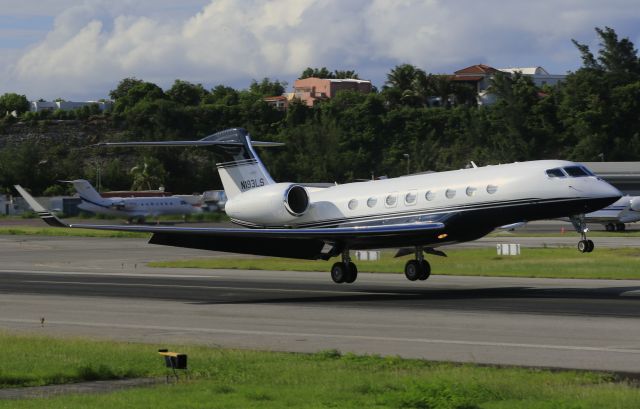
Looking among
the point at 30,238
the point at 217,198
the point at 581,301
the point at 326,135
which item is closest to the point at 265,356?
the point at 581,301

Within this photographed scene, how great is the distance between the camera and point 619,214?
77875 millimetres

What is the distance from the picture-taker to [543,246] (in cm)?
5884

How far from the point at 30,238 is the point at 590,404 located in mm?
65487

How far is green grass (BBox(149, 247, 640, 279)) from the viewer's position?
40875 millimetres

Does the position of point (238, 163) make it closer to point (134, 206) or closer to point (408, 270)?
point (408, 270)

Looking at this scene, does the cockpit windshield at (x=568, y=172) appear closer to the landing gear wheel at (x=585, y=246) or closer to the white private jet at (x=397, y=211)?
the white private jet at (x=397, y=211)

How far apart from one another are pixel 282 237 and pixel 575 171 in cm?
898

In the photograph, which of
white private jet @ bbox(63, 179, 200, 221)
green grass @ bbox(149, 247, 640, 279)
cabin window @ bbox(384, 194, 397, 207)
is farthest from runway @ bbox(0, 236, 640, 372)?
white private jet @ bbox(63, 179, 200, 221)

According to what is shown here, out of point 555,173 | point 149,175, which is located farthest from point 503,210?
point 149,175

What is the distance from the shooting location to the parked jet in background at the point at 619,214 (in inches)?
3029

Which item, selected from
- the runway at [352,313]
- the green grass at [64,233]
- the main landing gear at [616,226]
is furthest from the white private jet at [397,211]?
the main landing gear at [616,226]

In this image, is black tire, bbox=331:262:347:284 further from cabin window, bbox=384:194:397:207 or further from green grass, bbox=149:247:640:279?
Result: green grass, bbox=149:247:640:279

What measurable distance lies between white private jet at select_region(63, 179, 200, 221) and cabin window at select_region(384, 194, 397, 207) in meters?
60.0

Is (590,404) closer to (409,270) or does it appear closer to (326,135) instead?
(409,270)
